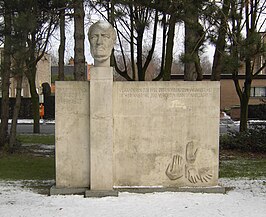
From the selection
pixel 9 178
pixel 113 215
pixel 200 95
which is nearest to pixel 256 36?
pixel 200 95

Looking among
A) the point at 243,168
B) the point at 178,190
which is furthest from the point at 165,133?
the point at 243,168

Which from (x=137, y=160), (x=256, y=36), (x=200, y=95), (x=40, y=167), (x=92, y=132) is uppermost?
(x=256, y=36)

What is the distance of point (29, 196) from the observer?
781 centimetres

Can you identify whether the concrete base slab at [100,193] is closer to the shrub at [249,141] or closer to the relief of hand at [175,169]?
the relief of hand at [175,169]

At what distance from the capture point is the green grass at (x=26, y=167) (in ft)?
32.8

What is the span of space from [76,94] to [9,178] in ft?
9.80

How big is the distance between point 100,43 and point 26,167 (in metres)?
4.76

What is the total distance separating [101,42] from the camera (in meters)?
7.97

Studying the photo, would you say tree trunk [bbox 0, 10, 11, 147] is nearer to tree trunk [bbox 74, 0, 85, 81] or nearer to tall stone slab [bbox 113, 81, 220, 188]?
tree trunk [bbox 74, 0, 85, 81]

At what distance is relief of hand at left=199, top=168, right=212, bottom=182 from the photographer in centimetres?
816

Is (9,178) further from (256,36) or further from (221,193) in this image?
(256,36)

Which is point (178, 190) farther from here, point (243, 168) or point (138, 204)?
point (243, 168)


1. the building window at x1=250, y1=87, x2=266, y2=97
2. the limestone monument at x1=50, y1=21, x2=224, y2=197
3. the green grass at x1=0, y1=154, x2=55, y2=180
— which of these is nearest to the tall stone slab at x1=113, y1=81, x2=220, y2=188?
the limestone monument at x1=50, y1=21, x2=224, y2=197

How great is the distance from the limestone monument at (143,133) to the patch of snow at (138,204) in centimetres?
34
